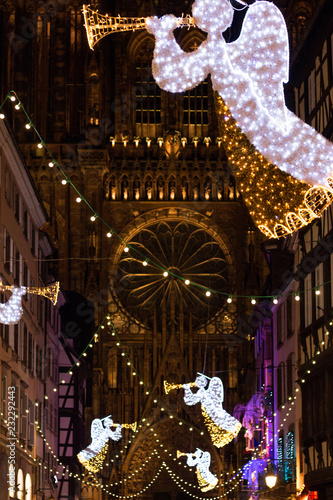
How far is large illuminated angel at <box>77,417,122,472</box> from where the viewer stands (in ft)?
132

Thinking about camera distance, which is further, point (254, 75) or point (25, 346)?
point (25, 346)

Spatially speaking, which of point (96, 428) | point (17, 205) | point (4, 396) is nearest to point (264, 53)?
point (4, 396)

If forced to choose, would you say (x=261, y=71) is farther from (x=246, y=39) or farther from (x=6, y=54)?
(x=6, y=54)

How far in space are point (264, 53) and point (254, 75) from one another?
235 millimetres

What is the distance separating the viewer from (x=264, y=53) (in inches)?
406

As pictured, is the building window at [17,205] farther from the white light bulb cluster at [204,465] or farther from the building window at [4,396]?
the white light bulb cluster at [204,465]

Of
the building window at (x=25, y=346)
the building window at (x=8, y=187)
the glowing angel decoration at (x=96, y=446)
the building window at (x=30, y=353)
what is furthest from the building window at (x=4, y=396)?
the glowing angel decoration at (x=96, y=446)

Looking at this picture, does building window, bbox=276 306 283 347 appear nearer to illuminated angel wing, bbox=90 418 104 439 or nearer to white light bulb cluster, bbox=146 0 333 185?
illuminated angel wing, bbox=90 418 104 439

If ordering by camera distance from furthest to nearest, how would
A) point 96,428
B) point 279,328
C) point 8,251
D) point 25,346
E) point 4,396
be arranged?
point 96,428
point 279,328
point 25,346
point 8,251
point 4,396

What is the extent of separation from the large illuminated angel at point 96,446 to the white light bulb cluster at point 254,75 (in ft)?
99.3

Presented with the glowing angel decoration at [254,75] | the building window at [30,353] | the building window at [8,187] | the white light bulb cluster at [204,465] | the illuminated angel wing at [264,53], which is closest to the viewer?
the glowing angel decoration at [254,75]

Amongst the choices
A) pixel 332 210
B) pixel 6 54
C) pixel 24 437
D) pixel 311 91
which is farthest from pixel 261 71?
pixel 6 54

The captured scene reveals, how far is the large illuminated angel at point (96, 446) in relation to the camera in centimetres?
4016

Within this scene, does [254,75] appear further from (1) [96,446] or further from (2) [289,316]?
(1) [96,446]
